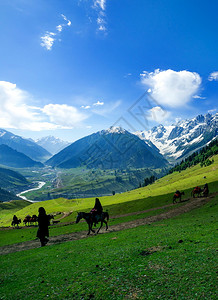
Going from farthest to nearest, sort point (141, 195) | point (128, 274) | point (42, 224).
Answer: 1. point (141, 195)
2. point (42, 224)
3. point (128, 274)

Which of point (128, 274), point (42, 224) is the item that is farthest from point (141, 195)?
point (128, 274)

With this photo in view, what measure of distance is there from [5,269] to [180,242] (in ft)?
56.5

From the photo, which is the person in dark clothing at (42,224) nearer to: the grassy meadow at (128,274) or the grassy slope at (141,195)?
the grassy meadow at (128,274)

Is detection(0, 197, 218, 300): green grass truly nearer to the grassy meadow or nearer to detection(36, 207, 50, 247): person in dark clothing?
the grassy meadow

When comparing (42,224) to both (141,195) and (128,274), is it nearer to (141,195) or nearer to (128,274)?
(128,274)

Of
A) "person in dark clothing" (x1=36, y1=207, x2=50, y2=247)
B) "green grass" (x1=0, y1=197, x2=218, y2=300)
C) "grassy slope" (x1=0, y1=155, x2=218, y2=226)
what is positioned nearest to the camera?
"green grass" (x1=0, y1=197, x2=218, y2=300)

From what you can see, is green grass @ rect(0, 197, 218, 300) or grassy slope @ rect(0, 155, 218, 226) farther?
grassy slope @ rect(0, 155, 218, 226)

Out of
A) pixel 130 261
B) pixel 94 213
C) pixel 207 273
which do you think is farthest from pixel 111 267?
pixel 94 213

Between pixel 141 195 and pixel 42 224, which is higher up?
pixel 42 224

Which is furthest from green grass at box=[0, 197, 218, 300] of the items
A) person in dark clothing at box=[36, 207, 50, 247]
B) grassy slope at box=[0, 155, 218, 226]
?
grassy slope at box=[0, 155, 218, 226]

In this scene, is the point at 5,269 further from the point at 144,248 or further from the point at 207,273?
the point at 207,273

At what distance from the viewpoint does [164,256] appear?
1371cm

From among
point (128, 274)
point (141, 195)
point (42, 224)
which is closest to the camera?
point (128, 274)

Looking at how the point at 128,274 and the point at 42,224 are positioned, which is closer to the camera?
the point at 128,274
